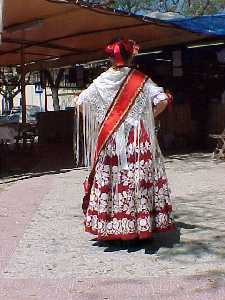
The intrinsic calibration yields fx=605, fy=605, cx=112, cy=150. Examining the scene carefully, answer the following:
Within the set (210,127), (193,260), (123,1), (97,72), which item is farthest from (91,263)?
(123,1)

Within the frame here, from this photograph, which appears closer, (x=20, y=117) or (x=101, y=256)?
(x=101, y=256)

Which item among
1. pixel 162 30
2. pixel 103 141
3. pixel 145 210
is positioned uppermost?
pixel 162 30

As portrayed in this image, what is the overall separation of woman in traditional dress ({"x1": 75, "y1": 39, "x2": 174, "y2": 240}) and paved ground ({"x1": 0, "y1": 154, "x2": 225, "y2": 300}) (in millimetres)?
300

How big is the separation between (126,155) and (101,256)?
35.8 inches

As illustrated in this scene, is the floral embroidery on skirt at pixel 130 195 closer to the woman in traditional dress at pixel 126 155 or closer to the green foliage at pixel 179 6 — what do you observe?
the woman in traditional dress at pixel 126 155

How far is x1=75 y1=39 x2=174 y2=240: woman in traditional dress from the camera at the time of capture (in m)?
5.27

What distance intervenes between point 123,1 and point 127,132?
25111 millimetres

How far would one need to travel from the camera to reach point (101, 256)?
5.28m

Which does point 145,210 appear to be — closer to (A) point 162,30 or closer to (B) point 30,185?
(B) point 30,185

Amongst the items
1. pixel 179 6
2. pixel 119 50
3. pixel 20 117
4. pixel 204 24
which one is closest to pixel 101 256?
pixel 119 50

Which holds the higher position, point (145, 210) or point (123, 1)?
point (123, 1)

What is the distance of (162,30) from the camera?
1273cm

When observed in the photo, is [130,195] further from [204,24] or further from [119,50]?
[204,24]

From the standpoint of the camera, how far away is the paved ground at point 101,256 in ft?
14.5
